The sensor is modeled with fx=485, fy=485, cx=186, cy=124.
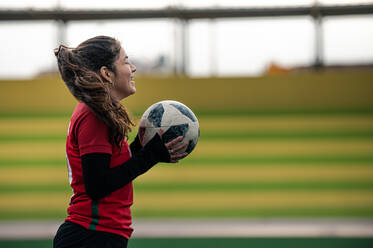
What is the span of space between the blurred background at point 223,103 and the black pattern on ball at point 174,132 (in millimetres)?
3581

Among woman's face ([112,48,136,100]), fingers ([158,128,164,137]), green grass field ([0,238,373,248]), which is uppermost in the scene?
woman's face ([112,48,136,100])

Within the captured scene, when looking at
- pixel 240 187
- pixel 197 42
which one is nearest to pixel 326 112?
pixel 240 187

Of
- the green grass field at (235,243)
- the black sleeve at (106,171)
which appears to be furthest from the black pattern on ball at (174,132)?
the green grass field at (235,243)

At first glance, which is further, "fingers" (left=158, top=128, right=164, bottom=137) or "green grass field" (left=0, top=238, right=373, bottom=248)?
"green grass field" (left=0, top=238, right=373, bottom=248)

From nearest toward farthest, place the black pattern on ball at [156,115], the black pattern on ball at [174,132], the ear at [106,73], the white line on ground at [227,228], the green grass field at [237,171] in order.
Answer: the ear at [106,73], the black pattern on ball at [174,132], the black pattern on ball at [156,115], the white line on ground at [227,228], the green grass field at [237,171]

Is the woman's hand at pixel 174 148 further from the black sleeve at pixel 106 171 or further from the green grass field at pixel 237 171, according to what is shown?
the green grass field at pixel 237 171

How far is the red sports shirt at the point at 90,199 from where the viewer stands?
6.82 ft

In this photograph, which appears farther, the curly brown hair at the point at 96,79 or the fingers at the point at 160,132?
the fingers at the point at 160,132

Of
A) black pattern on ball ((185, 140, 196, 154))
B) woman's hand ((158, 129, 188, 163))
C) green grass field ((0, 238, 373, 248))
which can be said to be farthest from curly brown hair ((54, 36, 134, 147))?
green grass field ((0, 238, 373, 248))

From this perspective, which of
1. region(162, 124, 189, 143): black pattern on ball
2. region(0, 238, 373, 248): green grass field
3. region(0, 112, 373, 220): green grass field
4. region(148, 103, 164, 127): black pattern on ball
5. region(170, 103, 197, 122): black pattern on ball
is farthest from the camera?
region(0, 112, 373, 220): green grass field

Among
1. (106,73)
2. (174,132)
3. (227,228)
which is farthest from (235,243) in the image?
(106,73)

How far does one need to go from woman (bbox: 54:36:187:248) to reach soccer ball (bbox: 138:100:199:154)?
0.32ft

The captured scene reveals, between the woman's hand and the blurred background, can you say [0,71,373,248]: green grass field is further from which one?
the woman's hand

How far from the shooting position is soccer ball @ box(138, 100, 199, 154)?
2379mm
